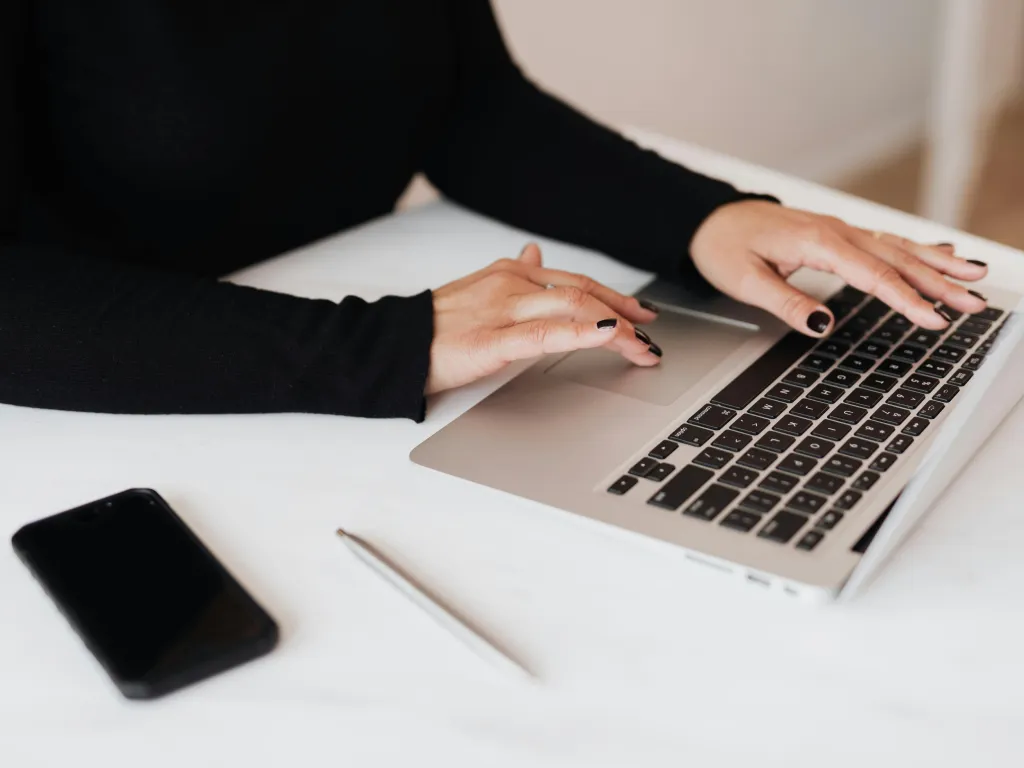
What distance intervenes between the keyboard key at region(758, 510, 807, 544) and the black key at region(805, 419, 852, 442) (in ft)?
0.29

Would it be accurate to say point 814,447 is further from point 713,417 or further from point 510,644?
point 510,644

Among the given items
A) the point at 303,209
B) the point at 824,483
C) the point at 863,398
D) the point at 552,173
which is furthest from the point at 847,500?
the point at 303,209

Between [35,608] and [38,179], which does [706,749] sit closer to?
[35,608]

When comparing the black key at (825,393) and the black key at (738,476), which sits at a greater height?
the black key at (825,393)

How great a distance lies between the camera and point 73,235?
94cm

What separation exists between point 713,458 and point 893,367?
0.17 meters

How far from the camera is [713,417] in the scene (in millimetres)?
640

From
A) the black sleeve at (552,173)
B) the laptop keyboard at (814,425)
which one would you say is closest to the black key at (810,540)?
the laptop keyboard at (814,425)

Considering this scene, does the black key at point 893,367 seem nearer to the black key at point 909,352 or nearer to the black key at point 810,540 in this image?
the black key at point 909,352

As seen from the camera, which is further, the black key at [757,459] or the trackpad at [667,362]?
the trackpad at [667,362]

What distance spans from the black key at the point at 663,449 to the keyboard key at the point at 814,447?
7 cm

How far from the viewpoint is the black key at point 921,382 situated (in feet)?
2.18

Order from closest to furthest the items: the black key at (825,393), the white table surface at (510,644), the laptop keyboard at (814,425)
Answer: the white table surface at (510,644)
the laptop keyboard at (814,425)
the black key at (825,393)

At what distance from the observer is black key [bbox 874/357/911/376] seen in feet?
2.25
